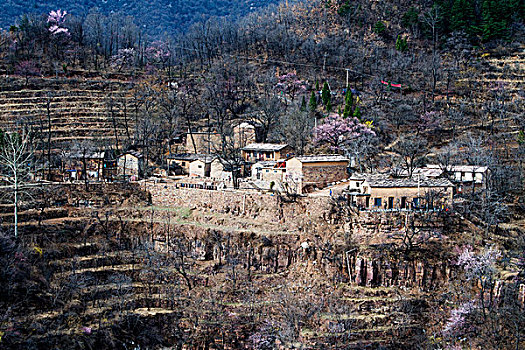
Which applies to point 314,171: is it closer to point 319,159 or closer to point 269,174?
point 319,159

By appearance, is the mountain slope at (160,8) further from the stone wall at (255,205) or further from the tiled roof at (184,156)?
the stone wall at (255,205)

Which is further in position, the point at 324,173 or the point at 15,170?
the point at 324,173

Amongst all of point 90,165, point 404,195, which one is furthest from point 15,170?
point 404,195

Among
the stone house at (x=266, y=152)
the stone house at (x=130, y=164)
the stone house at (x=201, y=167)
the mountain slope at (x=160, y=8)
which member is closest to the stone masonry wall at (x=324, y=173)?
the stone house at (x=266, y=152)

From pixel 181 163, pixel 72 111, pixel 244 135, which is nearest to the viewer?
pixel 181 163

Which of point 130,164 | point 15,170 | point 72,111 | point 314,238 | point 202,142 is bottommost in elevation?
point 314,238

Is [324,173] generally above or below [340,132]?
below

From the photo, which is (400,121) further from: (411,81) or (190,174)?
(190,174)
